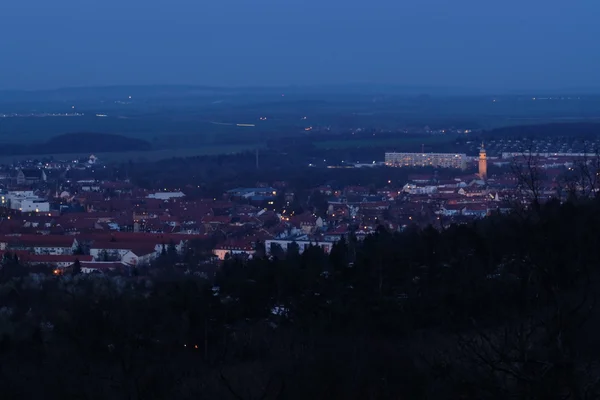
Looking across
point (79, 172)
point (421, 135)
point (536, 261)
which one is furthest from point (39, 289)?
point (421, 135)

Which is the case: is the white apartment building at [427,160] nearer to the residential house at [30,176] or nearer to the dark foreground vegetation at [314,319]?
the residential house at [30,176]

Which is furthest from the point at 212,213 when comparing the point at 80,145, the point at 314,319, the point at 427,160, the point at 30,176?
the point at 80,145

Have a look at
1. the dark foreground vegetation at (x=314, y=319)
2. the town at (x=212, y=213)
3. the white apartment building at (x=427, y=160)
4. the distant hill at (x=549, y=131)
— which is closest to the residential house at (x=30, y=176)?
the town at (x=212, y=213)

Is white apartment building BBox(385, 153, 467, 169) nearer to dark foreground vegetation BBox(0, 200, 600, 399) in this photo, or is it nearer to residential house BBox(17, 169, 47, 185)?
residential house BBox(17, 169, 47, 185)

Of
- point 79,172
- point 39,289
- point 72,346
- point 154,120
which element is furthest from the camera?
point 154,120

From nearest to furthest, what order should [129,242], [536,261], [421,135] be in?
[536,261] < [129,242] < [421,135]

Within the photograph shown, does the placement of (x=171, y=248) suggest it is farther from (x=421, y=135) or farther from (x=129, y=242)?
(x=421, y=135)

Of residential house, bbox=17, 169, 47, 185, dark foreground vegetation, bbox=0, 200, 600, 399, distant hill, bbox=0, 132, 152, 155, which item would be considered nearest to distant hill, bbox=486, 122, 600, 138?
distant hill, bbox=0, 132, 152, 155

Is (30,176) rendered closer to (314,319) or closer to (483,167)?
(483,167)
